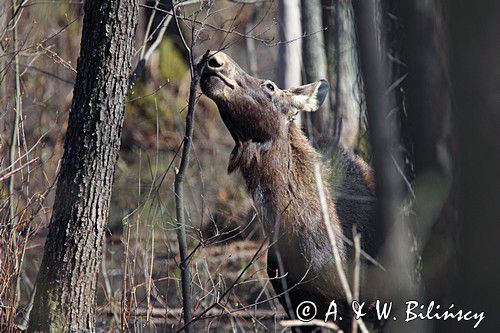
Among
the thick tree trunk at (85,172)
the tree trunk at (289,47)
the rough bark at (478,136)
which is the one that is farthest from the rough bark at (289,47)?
the rough bark at (478,136)

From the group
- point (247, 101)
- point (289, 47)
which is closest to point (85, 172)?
point (247, 101)

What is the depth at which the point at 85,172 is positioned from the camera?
18.0 feet

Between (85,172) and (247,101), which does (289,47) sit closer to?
(247,101)

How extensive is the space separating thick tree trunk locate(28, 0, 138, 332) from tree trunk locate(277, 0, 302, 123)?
4826mm

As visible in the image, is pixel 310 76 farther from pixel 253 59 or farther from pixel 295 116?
pixel 253 59

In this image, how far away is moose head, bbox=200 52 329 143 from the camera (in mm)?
6621

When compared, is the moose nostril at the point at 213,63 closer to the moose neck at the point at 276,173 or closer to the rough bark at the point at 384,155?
the moose neck at the point at 276,173

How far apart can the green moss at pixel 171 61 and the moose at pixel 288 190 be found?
8.51m

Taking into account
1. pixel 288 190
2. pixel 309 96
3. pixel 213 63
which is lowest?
pixel 288 190

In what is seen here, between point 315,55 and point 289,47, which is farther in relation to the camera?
point 315,55

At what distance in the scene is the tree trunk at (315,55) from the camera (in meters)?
10.5

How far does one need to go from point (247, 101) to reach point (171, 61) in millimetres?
9452

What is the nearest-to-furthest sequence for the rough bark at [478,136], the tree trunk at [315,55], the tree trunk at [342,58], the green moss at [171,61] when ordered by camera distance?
the rough bark at [478,136], the tree trunk at [315,55], the tree trunk at [342,58], the green moss at [171,61]

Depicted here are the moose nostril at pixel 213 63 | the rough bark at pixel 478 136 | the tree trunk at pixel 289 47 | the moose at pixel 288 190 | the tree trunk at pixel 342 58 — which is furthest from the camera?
the tree trunk at pixel 342 58
